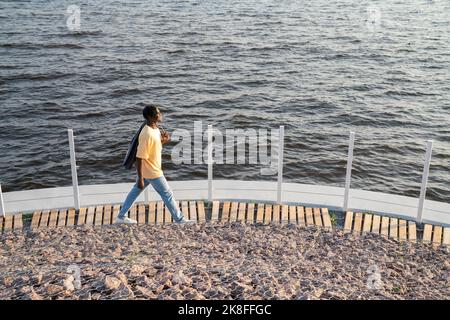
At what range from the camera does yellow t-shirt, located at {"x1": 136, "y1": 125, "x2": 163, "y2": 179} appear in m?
7.63

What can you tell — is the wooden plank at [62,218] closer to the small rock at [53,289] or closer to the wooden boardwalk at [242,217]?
the wooden boardwalk at [242,217]

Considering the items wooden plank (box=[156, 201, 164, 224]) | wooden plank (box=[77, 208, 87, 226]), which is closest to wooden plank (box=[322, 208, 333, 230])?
wooden plank (box=[156, 201, 164, 224])

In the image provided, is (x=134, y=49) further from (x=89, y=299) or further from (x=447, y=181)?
(x=89, y=299)

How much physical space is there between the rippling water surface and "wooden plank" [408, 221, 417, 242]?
479 cm

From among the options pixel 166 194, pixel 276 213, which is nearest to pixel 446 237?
pixel 276 213

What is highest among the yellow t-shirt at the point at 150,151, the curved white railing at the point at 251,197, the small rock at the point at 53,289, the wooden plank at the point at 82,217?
the yellow t-shirt at the point at 150,151

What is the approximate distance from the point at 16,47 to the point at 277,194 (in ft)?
66.8

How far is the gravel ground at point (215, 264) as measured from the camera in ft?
19.3

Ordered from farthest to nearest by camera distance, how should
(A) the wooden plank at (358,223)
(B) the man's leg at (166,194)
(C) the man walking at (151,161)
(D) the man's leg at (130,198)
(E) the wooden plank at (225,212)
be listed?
(E) the wooden plank at (225,212), (A) the wooden plank at (358,223), (D) the man's leg at (130,198), (B) the man's leg at (166,194), (C) the man walking at (151,161)

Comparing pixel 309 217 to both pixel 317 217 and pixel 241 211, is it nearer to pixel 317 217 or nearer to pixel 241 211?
pixel 317 217

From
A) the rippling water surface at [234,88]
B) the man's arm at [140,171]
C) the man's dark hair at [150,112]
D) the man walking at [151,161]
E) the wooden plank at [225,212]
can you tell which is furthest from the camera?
the rippling water surface at [234,88]

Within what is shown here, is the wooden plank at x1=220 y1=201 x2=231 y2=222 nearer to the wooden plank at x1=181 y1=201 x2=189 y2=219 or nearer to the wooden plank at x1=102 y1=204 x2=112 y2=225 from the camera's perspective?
the wooden plank at x1=181 y1=201 x2=189 y2=219

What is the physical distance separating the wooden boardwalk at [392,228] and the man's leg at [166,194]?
8.66ft

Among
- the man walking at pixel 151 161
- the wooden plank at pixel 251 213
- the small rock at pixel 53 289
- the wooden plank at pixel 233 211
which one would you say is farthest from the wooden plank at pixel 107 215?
the small rock at pixel 53 289
